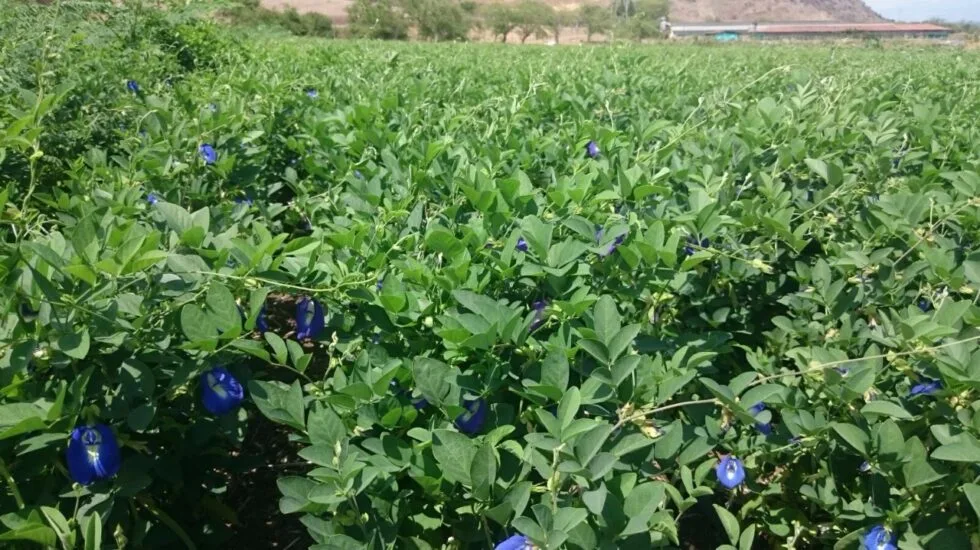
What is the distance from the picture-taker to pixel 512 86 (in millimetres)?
3916

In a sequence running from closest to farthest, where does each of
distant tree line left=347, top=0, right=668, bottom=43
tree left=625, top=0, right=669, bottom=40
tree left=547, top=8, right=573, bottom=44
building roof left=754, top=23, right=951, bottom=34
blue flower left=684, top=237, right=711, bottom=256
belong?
1. blue flower left=684, top=237, right=711, bottom=256
2. distant tree line left=347, top=0, right=668, bottom=43
3. tree left=625, top=0, right=669, bottom=40
4. tree left=547, top=8, right=573, bottom=44
5. building roof left=754, top=23, right=951, bottom=34

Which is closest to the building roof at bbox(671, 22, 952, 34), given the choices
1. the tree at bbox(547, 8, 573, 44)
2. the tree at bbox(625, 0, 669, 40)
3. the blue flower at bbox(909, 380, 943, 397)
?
the tree at bbox(625, 0, 669, 40)

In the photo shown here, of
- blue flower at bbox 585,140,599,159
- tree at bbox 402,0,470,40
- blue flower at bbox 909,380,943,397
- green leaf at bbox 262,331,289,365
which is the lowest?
blue flower at bbox 909,380,943,397

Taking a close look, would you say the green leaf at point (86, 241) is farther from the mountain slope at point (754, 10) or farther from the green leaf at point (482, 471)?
the mountain slope at point (754, 10)

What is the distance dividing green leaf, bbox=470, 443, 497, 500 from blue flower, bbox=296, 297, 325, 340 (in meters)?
0.50

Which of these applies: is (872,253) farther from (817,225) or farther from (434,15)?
(434,15)

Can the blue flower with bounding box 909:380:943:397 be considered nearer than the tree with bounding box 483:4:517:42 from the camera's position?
Yes

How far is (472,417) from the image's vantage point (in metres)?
1.21

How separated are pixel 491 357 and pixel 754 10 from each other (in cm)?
14316

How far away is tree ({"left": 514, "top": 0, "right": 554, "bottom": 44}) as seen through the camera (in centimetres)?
5269

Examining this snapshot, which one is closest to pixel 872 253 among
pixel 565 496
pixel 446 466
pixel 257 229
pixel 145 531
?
pixel 565 496

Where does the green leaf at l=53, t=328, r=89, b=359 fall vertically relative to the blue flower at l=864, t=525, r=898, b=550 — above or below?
above

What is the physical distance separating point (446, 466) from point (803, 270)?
1.16m

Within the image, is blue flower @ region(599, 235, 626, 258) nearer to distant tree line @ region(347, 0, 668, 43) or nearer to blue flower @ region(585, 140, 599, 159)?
blue flower @ region(585, 140, 599, 159)
